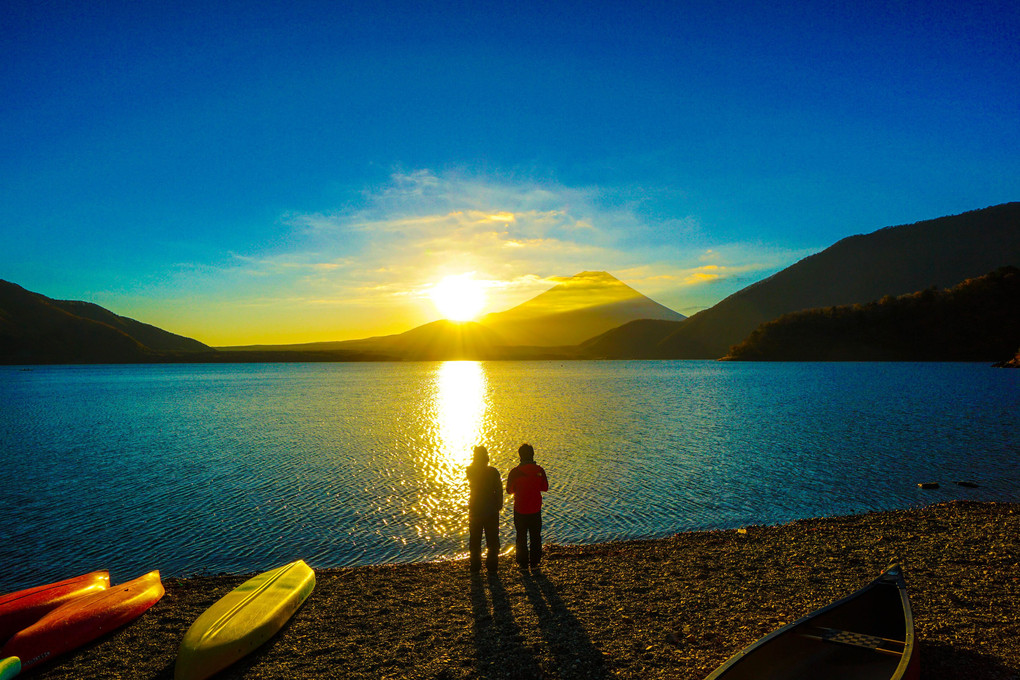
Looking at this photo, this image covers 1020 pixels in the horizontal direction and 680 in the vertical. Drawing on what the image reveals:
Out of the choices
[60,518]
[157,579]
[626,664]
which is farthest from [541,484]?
[60,518]

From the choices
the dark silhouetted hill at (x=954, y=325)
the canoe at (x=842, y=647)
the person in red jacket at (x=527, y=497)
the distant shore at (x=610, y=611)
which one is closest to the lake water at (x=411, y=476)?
the distant shore at (x=610, y=611)

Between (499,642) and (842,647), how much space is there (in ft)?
15.4

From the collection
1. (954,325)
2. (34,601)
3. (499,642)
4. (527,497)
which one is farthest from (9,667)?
(954,325)

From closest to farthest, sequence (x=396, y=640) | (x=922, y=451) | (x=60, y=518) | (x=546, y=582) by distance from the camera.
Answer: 1. (x=396, y=640)
2. (x=546, y=582)
3. (x=60, y=518)
4. (x=922, y=451)

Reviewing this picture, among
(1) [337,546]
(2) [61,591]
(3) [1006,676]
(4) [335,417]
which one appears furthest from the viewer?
(4) [335,417]

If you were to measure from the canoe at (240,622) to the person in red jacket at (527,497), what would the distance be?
4.49 metres

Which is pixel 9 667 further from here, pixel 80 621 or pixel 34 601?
pixel 34 601

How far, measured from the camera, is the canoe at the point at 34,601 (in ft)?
30.5

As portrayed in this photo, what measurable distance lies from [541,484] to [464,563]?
346cm

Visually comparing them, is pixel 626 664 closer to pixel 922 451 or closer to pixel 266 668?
pixel 266 668

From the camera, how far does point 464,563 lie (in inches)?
514

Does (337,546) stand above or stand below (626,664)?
below

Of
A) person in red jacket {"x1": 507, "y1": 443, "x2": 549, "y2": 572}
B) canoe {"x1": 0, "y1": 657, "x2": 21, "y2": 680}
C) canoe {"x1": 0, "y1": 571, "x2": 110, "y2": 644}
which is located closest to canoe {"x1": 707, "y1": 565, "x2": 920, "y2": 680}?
person in red jacket {"x1": 507, "y1": 443, "x2": 549, "y2": 572}

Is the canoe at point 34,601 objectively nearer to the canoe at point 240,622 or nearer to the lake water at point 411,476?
the lake water at point 411,476
